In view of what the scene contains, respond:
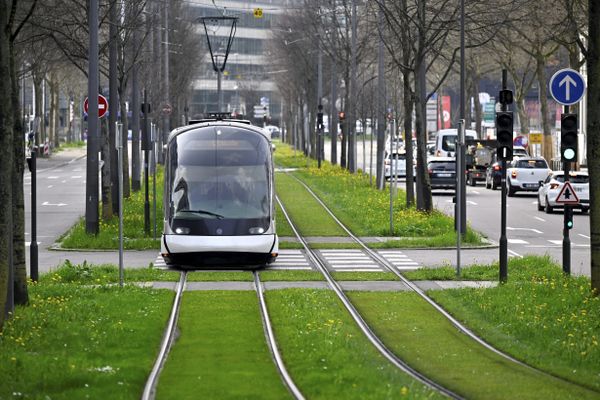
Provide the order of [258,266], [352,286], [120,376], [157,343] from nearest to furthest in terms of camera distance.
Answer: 1. [120,376]
2. [157,343]
3. [352,286]
4. [258,266]

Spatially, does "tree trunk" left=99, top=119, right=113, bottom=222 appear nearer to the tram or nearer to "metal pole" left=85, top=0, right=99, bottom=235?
"metal pole" left=85, top=0, right=99, bottom=235

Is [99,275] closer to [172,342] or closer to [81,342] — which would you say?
[172,342]

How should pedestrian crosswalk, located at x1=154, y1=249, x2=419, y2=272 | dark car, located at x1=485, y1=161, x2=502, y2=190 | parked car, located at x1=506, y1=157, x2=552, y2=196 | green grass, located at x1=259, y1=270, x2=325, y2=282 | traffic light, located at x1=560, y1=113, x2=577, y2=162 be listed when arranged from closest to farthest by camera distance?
traffic light, located at x1=560, y1=113, x2=577, y2=162
green grass, located at x1=259, y1=270, x2=325, y2=282
pedestrian crosswalk, located at x1=154, y1=249, x2=419, y2=272
parked car, located at x1=506, y1=157, x2=552, y2=196
dark car, located at x1=485, y1=161, x2=502, y2=190

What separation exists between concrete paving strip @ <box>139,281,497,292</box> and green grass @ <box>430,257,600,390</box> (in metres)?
0.94

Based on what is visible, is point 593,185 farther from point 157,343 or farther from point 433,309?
point 157,343

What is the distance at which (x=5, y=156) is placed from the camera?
17.7 metres

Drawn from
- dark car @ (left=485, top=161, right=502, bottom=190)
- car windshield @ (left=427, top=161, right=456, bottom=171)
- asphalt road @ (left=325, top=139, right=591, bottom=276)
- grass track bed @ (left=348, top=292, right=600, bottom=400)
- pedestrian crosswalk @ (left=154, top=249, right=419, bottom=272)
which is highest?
car windshield @ (left=427, top=161, right=456, bottom=171)

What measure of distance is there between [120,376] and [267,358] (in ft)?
7.15

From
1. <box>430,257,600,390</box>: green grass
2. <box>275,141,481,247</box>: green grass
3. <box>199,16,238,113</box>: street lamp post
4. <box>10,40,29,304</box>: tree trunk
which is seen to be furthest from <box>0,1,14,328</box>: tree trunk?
<box>199,16,238,113</box>: street lamp post

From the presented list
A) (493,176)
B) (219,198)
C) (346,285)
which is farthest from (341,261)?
(493,176)

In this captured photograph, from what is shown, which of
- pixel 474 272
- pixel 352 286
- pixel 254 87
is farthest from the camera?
pixel 254 87

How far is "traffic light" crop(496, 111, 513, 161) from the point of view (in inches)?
968

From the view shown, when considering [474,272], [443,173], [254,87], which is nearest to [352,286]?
[474,272]

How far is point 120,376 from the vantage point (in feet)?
47.8
